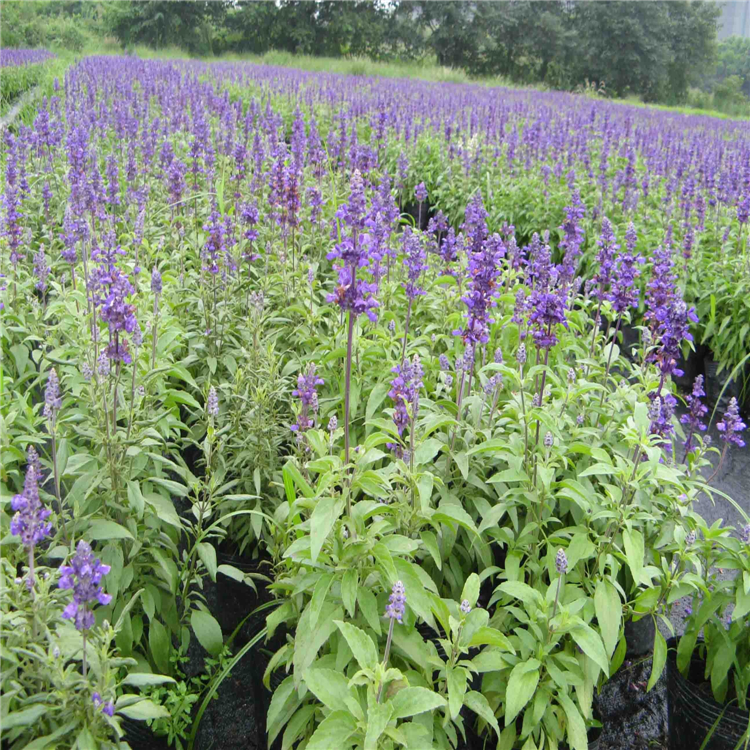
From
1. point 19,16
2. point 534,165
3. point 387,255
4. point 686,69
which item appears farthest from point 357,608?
point 686,69

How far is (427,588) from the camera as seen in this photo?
8.14ft

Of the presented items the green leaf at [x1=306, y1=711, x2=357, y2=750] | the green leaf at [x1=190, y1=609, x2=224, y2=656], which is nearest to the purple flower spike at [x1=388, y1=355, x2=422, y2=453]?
the green leaf at [x1=306, y1=711, x2=357, y2=750]

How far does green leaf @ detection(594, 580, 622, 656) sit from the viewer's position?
2.41m

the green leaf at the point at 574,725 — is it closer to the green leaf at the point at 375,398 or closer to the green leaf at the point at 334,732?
the green leaf at the point at 334,732

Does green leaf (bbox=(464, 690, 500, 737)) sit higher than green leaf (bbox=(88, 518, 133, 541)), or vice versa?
green leaf (bbox=(88, 518, 133, 541))

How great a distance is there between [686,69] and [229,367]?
160 ft

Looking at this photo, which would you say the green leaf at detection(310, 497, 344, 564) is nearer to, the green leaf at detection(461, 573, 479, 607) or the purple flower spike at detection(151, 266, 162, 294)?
the green leaf at detection(461, 573, 479, 607)

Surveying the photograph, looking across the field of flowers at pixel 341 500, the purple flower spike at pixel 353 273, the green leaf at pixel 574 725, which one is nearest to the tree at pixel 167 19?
the field of flowers at pixel 341 500

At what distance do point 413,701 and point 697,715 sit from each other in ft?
4.76

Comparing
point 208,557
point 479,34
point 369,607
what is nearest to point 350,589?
point 369,607

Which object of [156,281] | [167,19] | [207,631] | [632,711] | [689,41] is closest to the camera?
[207,631]

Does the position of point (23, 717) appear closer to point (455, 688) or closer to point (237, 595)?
point (455, 688)

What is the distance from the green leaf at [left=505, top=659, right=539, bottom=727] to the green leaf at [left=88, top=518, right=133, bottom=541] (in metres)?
1.35

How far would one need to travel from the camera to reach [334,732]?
6.44 feet
